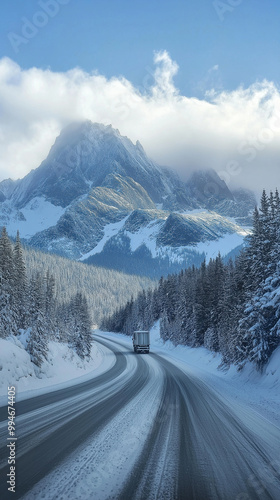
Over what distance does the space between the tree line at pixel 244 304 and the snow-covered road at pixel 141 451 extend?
726 centimetres

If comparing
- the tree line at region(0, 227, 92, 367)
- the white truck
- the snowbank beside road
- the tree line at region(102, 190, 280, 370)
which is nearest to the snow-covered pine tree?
the tree line at region(0, 227, 92, 367)

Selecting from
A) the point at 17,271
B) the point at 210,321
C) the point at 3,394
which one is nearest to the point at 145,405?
the point at 3,394

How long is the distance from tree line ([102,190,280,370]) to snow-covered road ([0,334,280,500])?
7261 millimetres

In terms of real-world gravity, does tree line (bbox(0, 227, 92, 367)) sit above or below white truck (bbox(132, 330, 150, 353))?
above

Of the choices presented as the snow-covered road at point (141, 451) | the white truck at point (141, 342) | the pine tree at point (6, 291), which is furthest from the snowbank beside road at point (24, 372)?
the white truck at point (141, 342)

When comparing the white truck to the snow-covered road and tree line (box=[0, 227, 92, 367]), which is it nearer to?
tree line (box=[0, 227, 92, 367])

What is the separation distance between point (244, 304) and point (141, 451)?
15.6 m

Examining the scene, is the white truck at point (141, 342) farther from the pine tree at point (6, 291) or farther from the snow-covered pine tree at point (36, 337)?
the snow-covered pine tree at point (36, 337)

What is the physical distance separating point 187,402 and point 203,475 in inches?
244

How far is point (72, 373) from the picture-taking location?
18.7 meters

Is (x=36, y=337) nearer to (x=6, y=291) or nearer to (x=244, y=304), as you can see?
(x=244, y=304)

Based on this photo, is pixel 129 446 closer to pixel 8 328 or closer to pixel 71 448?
pixel 71 448

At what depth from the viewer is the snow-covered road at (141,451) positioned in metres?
3.91

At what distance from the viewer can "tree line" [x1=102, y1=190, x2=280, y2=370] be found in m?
16.1
